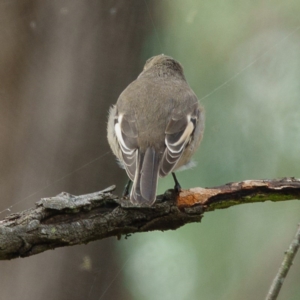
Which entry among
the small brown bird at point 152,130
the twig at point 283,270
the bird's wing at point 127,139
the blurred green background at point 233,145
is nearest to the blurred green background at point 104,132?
the blurred green background at point 233,145

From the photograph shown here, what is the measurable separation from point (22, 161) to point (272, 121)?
1.87 meters

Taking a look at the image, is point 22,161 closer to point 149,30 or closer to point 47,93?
point 47,93

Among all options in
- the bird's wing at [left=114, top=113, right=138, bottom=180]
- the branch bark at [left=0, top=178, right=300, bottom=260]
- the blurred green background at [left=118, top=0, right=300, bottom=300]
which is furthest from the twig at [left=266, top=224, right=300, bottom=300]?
the blurred green background at [left=118, top=0, right=300, bottom=300]

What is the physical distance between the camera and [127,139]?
10.0 feet

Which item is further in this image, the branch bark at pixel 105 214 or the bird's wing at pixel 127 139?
the bird's wing at pixel 127 139

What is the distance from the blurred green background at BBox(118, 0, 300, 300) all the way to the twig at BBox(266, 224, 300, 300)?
130cm

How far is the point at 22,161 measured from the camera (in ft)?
12.4

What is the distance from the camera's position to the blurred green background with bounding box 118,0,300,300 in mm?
3674

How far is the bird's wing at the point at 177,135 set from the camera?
9.43ft

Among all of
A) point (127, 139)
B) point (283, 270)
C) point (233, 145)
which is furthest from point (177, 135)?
point (283, 270)

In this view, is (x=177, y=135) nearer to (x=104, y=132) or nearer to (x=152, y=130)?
(x=152, y=130)

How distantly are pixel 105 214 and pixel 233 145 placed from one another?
4.70ft

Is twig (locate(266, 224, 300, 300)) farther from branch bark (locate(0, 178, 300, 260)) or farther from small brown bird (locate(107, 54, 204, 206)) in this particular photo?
small brown bird (locate(107, 54, 204, 206))

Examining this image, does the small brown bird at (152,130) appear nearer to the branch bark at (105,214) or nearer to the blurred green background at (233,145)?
the branch bark at (105,214)
